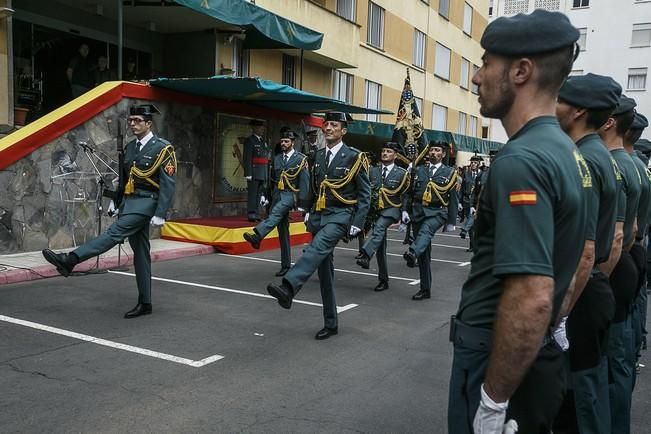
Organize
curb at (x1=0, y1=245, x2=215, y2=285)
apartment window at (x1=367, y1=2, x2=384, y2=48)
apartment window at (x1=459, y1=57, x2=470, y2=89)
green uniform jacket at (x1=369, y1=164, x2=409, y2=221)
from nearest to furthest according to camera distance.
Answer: curb at (x1=0, y1=245, x2=215, y2=285)
green uniform jacket at (x1=369, y1=164, x2=409, y2=221)
apartment window at (x1=367, y1=2, x2=384, y2=48)
apartment window at (x1=459, y1=57, x2=470, y2=89)

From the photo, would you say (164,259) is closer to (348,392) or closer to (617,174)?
(348,392)

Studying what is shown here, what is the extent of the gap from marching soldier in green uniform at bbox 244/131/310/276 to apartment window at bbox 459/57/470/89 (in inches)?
1008

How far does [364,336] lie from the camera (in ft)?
19.7

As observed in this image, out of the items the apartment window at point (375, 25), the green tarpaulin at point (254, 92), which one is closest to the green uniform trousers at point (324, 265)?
the green tarpaulin at point (254, 92)

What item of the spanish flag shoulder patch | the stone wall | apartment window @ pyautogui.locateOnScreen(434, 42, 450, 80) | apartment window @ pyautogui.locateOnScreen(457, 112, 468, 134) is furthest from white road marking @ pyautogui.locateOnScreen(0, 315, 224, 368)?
apartment window @ pyautogui.locateOnScreen(457, 112, 468, 134)

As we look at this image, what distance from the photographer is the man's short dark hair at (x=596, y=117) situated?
9.96 ft

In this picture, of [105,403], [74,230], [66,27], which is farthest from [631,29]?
[105,403]

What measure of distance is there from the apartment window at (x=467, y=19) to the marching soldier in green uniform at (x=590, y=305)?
3274cm

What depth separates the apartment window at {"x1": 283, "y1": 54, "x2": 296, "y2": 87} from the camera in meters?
18.6

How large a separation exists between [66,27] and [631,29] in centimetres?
4070

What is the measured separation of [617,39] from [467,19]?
15360 millimetres

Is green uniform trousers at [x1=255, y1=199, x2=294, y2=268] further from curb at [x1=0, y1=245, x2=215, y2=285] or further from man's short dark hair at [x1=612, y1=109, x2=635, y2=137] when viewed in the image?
man's short dark hair at [x1=612, y1=109, x2=635, y2=137]

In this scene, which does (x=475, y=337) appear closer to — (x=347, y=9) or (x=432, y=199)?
(x=432, y=199)

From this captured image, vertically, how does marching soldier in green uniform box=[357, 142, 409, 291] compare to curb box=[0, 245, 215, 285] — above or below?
above
